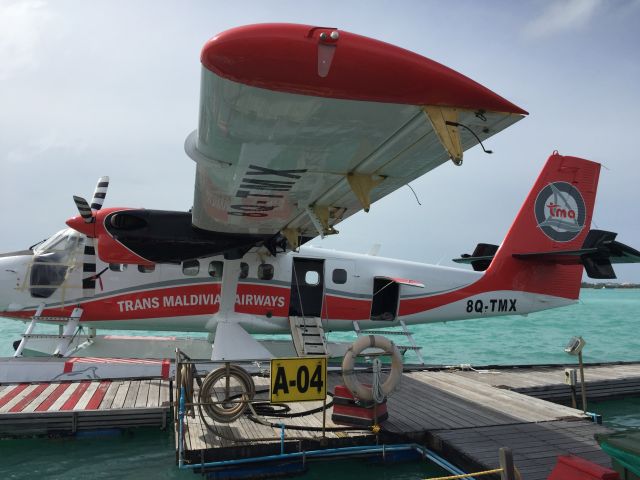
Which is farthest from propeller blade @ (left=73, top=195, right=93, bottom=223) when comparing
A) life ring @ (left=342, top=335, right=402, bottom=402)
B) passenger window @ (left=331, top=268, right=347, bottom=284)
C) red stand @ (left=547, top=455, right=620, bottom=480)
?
red stand @ (left=547, top=455, right=620, bottom=480)

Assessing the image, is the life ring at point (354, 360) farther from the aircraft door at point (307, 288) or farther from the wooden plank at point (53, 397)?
the aircraft door at point (307, 288)

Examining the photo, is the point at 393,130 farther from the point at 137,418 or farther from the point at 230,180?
the point at 137,418

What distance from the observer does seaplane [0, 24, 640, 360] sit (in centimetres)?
405

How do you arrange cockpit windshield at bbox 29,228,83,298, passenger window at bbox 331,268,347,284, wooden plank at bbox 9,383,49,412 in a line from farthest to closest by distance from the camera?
1. passenger window at bbox 331,268,347,284
2. cockpit windshield at bbox 29,228,83,298
3. wooden plank at bbox 9,383,49,412

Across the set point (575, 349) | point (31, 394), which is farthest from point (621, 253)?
point (31, 394)

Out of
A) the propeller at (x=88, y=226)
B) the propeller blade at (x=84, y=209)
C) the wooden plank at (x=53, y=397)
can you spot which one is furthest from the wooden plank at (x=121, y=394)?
the propeller blade at (x=84, y=209)

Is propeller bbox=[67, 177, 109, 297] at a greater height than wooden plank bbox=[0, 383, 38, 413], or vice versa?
propeller bbox=[67, 177, 109, 297]

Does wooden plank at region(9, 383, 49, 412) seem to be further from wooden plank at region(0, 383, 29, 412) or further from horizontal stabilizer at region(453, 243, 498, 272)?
horizontal stabilizer at region(453, 243, 498, 272)

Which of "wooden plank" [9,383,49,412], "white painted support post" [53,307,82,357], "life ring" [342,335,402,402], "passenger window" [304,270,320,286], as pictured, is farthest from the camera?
"passenger window" [304,270,320,286]

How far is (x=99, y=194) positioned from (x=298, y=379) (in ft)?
20.6

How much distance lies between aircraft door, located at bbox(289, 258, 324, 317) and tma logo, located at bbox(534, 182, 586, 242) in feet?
18.5

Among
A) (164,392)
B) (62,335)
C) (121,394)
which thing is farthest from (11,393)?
(164,392)

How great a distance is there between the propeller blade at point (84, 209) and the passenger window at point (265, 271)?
3.56 m

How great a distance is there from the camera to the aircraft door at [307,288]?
11680 mm
